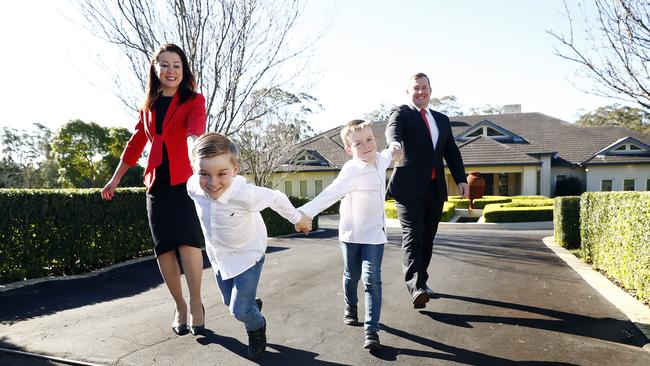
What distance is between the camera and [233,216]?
2709mm

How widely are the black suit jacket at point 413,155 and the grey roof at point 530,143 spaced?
68.7 feet

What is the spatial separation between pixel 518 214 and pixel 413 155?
13.7 metres

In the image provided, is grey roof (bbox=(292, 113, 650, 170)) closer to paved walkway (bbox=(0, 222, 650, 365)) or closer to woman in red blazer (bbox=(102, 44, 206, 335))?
paved walkway (bbox=(0, 222, 650, 365))

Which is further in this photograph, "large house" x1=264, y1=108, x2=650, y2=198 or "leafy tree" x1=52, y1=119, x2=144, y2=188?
"leafy tree" x1=52, y1=119, x2=144, y2=188

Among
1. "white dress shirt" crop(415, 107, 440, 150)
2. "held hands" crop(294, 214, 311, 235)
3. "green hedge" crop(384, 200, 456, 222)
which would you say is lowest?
"green hedge" crop(384, 200, 456, 222)

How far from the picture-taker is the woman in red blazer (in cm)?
314

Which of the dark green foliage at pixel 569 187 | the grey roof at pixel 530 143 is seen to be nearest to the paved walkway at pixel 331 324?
the grey roof at pixel 530 143

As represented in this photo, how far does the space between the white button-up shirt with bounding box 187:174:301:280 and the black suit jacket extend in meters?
1.47

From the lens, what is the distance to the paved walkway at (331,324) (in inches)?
108

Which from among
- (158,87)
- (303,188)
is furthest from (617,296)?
(303,188)

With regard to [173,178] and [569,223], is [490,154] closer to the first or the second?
[569,223]

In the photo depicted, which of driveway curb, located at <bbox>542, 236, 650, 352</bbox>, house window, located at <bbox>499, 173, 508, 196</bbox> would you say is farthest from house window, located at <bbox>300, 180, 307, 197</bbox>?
driveway curb, located at <bbox>542, 236, 650, 352</bbox>

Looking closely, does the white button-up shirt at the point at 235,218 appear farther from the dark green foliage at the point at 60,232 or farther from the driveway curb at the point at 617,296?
the dark green foliage at the point at 60,232

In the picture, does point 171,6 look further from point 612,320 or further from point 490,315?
point 612,320
